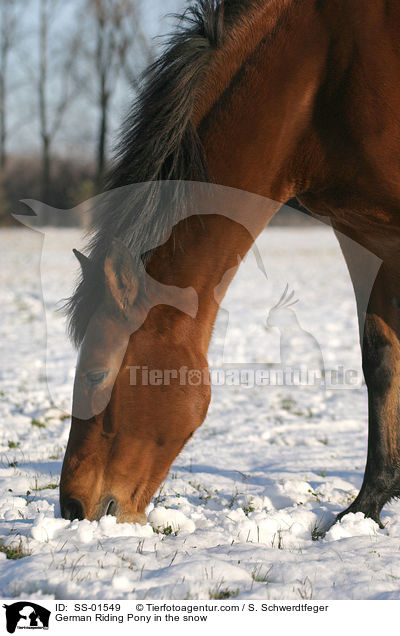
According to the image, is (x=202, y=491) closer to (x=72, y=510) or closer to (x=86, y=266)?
(x=72, y=510)

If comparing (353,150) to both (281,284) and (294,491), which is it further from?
(281,284)

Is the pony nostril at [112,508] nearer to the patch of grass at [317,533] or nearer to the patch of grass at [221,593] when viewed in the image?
the patch of grass at [221,593]

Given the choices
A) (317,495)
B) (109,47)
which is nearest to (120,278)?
(317,495)

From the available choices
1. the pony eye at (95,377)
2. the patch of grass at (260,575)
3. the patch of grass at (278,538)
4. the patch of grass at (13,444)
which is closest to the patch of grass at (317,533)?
the patch of grass at (278,538)

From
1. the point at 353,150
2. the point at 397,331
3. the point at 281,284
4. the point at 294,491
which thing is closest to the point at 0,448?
the point at 294,491

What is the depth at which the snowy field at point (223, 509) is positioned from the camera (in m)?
1.85

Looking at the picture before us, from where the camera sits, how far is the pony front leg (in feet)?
8.42

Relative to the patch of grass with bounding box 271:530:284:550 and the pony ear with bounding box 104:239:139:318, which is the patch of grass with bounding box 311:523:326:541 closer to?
the patch of grass with bounding box 271:530:284:550

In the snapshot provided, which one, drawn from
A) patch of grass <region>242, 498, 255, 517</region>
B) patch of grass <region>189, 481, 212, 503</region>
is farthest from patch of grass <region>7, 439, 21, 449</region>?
patch of grass <region>242, 498, 255, 517</region>

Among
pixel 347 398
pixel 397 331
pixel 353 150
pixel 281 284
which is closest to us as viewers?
pixel 353 150

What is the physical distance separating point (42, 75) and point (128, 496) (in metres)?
29.4

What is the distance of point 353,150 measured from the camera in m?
2.10
